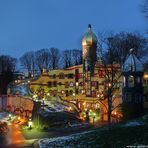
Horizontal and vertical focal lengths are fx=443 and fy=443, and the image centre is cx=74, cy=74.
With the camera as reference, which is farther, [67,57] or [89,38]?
[67,57]

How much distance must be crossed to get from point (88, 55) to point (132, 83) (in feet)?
80.2

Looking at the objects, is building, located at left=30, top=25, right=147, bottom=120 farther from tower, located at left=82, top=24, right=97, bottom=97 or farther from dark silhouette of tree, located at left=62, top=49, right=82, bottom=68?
dark silhouette of tree, located at left=62, top=49, right=82, bottom=68

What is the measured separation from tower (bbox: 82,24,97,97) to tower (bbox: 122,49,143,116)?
1721cm

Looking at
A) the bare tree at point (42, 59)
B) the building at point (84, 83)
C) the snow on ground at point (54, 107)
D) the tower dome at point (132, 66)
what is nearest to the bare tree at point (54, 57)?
the bare tree at point (42, 59)

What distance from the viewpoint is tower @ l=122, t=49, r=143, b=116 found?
52906mm

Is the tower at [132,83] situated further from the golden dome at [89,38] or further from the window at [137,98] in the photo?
the golden dome at [89,38]

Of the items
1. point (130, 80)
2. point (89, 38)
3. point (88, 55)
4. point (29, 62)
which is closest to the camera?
point (130, 80)

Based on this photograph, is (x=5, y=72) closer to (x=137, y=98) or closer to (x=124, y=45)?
(x=124, y=45)

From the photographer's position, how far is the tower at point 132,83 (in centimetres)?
5291

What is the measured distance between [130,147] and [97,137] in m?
6.47

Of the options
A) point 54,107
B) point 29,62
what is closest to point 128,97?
point 54,107

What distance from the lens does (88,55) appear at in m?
77.0

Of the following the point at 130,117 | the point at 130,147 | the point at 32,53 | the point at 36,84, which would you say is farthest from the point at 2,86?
the point at 130,147

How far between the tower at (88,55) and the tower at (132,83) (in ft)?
56.5
